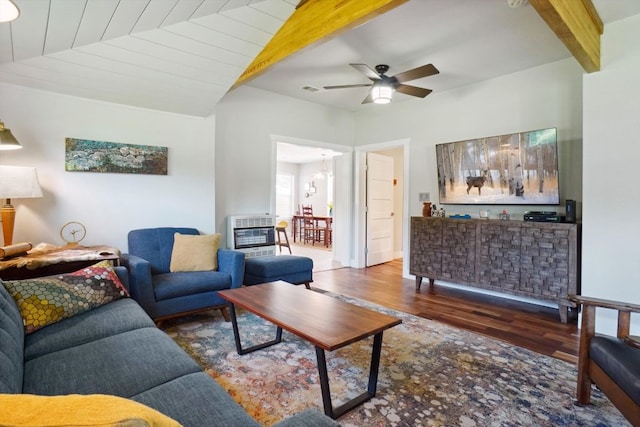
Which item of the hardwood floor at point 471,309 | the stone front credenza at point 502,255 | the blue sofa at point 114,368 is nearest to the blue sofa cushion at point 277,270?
the hardwood floor at point 471,309

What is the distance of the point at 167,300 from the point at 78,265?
2.31 feet

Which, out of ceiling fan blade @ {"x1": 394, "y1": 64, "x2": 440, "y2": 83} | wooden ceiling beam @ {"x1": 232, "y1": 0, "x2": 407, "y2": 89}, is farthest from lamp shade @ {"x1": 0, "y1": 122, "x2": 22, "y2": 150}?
ceiling fan blade @ {"x1": 394, "y1": 64, "x2": 440, "y2": 83}

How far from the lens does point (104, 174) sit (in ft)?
10.6

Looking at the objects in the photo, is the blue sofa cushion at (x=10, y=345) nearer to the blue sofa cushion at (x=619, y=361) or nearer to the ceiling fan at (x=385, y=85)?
the blue sofa cushion at (x=619, y=361)

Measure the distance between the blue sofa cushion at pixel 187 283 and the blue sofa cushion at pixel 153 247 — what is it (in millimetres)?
179

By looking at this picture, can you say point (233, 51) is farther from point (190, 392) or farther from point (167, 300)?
point (190, 392)

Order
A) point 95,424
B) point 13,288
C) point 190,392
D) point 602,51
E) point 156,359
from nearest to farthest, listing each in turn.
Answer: point 95,424
point 190,392
point 156,359
point 13,288
point 602,51

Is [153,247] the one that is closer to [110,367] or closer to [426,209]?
[110,367]

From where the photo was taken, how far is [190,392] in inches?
48.1

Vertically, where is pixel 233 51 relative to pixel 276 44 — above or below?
below

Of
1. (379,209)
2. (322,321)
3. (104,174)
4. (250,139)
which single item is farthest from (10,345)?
(379,209)

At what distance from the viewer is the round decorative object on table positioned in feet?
9.96

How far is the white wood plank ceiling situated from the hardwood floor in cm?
293

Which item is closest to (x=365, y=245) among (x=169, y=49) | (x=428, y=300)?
(x=428, y=300)
